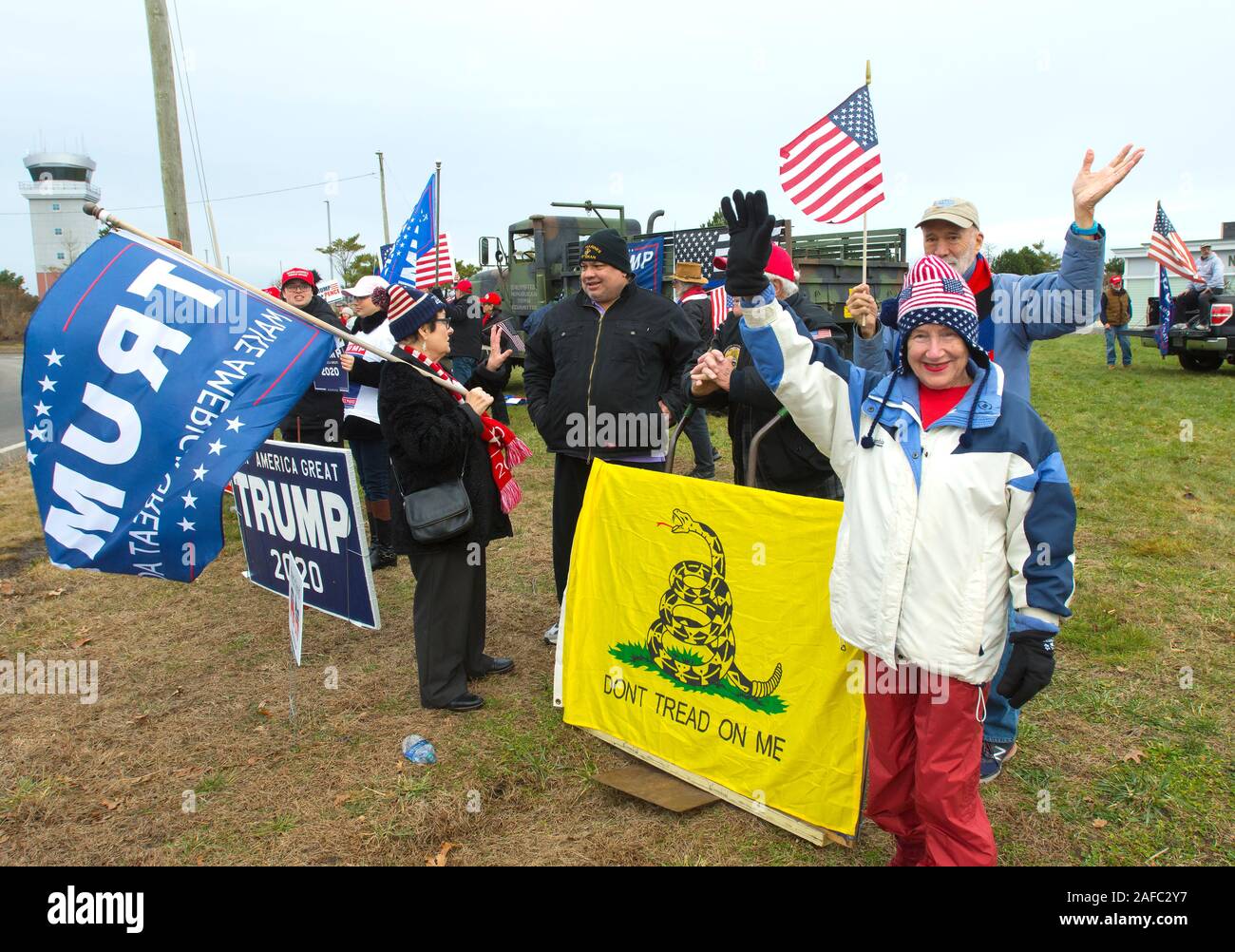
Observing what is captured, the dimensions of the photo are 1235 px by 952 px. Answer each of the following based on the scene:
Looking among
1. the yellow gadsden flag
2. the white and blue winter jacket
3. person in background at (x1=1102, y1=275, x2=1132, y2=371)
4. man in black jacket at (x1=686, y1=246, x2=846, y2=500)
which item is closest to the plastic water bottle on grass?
the yellow gadsden flag

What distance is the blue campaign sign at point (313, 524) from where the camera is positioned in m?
4.86

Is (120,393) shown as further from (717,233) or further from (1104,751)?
(717,233)

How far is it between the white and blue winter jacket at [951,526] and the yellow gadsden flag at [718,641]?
0.51 meters

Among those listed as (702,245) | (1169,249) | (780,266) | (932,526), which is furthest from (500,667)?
(1169,249)

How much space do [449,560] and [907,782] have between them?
2317 mm

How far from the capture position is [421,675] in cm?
423

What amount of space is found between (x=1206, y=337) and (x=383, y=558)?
13.9 metres

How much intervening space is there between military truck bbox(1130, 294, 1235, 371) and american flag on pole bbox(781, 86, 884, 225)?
13000 mm

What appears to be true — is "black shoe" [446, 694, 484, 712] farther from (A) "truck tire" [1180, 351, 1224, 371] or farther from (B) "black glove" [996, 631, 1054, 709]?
(A) "truck tire" [1180, 351, 1224, 371]

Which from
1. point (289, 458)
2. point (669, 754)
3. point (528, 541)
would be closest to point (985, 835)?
point (669, 754)

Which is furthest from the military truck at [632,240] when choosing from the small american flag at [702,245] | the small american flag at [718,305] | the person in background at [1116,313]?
the person in background at [1116,313]

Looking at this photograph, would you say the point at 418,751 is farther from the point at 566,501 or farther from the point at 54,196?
the point at 54,196

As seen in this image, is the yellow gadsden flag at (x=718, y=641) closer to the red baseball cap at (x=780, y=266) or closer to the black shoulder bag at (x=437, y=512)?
the black shoulder bag at (x=437, y=512)

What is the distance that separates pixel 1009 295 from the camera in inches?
124
